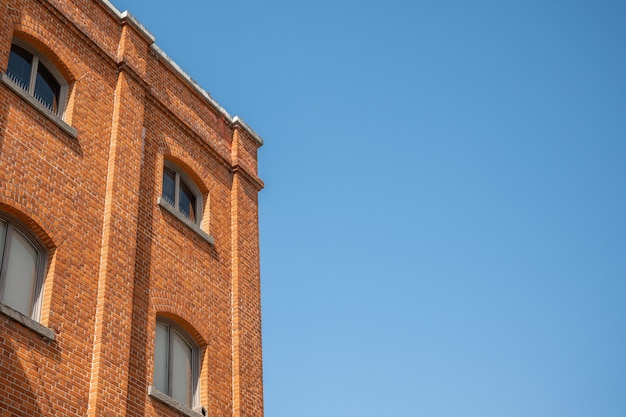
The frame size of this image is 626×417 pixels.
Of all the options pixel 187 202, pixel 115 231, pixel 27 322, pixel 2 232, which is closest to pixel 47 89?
pixel 115 231

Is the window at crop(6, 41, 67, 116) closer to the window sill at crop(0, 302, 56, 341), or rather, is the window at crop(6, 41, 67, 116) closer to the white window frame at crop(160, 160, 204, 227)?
the white window frame at crop(160, 160, 204, 227)

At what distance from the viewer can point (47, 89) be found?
14.7 m

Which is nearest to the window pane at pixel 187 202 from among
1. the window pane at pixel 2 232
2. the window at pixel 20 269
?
the window at pixel 20 269

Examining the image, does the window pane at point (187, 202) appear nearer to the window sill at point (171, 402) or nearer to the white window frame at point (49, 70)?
the white window frame at point (49, 70)

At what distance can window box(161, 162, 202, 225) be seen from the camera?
55.3ft

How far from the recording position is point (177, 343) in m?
15.4

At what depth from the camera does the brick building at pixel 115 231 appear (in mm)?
12508

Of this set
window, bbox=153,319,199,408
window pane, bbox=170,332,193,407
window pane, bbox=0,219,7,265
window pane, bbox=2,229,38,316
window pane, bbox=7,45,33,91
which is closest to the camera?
window pane, bbox=2,229,38,316

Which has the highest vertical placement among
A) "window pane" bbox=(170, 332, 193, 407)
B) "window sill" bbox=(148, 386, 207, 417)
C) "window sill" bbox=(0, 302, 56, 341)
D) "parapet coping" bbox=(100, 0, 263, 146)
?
"parapet coping" bbox=(100, 0, 263, 146)

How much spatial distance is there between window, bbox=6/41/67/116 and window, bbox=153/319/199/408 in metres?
4.19

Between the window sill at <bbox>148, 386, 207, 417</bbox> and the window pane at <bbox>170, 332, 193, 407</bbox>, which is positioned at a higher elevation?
the window pane at <bbox>170, 332, 193, 407</bbox>

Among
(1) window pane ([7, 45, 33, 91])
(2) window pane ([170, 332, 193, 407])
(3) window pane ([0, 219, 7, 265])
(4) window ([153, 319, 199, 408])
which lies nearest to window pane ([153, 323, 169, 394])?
(4) window ([153, 319, 199, 408])

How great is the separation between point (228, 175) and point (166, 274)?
13.3 feet

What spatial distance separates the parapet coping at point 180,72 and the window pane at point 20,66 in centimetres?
248
